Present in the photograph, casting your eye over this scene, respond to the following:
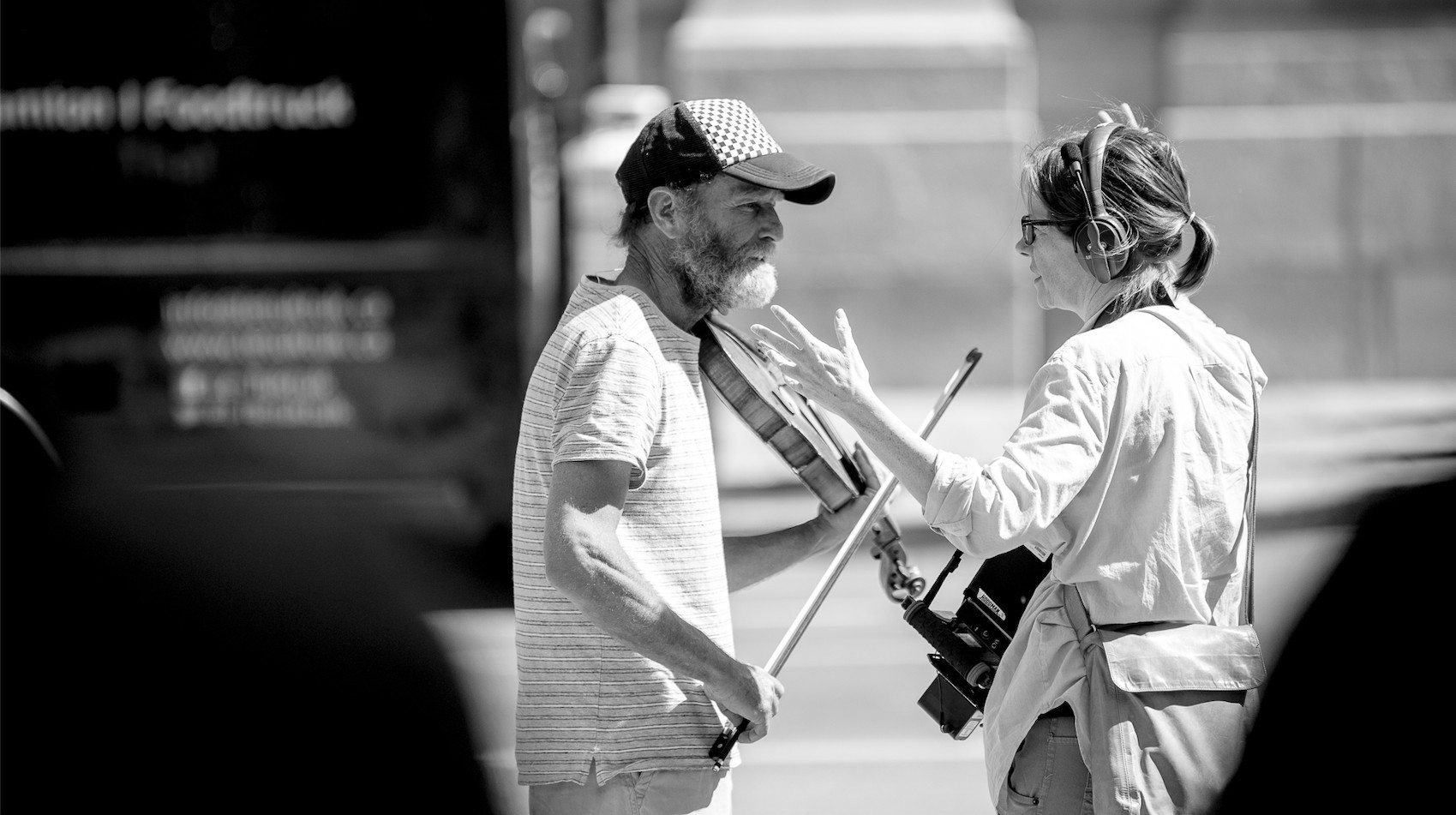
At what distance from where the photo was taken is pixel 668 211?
2.39m

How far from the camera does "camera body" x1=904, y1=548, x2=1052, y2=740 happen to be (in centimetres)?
236

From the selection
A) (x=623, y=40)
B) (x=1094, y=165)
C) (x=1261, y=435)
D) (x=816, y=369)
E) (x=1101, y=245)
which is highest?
(x=623, y=40)

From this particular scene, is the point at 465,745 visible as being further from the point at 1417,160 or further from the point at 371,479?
the point at 1417,160

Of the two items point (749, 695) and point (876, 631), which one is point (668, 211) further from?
point (876, 631)

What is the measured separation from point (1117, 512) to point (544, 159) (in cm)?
731

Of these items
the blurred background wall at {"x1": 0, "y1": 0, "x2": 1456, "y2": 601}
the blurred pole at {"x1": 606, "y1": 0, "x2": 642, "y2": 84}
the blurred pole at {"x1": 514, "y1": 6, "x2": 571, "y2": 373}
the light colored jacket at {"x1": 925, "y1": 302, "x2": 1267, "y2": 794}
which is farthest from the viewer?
the blurred pole at {"x1": 606, "y1": 0, "x2": 642, "y2": 84}

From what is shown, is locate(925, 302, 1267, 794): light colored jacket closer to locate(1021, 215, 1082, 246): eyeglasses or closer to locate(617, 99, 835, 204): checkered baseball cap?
locate(1021, 215, 1082, 246): eyeglasses

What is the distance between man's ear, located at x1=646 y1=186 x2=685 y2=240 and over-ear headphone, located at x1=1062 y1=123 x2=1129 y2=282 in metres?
0.61

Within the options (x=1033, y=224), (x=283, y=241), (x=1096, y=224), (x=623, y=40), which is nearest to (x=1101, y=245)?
(x=1096, y=224)

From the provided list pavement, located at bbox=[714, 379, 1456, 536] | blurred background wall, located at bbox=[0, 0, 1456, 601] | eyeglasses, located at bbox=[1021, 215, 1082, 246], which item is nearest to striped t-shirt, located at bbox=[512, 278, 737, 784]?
eyeglasses, located at bbox=[1021, 215, 1082, 246]

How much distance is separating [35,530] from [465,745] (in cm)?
54

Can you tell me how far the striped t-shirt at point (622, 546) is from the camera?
7.26 ft

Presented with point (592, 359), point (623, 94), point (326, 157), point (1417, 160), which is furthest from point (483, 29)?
point (1417, 160)

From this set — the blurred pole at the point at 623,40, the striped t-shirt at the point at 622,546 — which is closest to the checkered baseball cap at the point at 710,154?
the striped t-shirt at the point at 622,546
